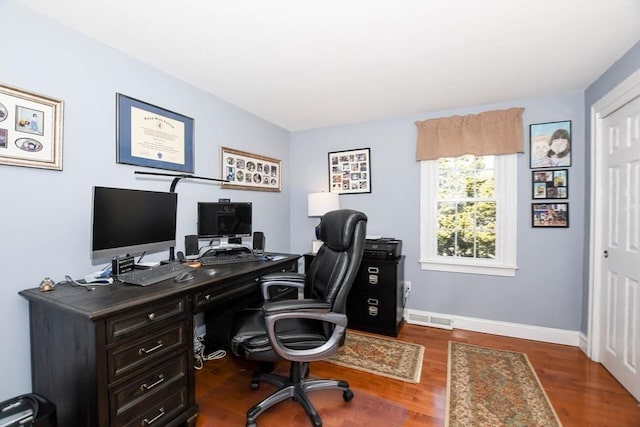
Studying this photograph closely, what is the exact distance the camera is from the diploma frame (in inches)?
73.1

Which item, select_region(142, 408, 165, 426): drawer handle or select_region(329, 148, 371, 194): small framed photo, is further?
select_region(329, 148, 371, 194): small framed photo

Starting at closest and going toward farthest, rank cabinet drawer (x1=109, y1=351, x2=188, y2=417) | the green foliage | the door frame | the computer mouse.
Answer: cabinet drawer (x1=109, y1=351, x2=188, y2=417) < the computer mouse < the door frame < the green foliage

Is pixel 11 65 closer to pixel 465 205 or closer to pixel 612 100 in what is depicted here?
pixel 465 205

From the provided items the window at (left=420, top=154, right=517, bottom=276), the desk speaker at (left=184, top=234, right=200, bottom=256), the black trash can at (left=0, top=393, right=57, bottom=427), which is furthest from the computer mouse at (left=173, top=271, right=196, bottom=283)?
the window at (left=420, top=154, right=517, bottom=276)

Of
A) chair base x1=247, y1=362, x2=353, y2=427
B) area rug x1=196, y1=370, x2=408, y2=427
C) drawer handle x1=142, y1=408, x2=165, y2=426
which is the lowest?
area rug x1=196, y1=370, x2=408, y2=427

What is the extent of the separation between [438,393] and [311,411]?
910mm

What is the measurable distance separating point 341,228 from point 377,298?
1.41m

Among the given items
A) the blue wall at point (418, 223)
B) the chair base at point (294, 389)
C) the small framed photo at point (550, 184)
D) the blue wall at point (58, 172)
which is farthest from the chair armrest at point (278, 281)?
the small framed photo at point (550, 184)

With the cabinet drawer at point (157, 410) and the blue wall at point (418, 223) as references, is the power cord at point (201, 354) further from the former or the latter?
the blue wall at point (418, 223)

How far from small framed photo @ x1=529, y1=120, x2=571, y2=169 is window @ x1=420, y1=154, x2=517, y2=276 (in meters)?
0.19

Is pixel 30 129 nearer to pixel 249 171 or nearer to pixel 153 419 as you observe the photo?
pixel 153 419

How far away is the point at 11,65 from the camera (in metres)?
1.39

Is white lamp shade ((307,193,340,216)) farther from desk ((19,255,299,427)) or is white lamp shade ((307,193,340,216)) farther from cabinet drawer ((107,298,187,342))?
cabinet drawer ((107,298,187,342))

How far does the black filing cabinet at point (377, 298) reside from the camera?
2705 mm
